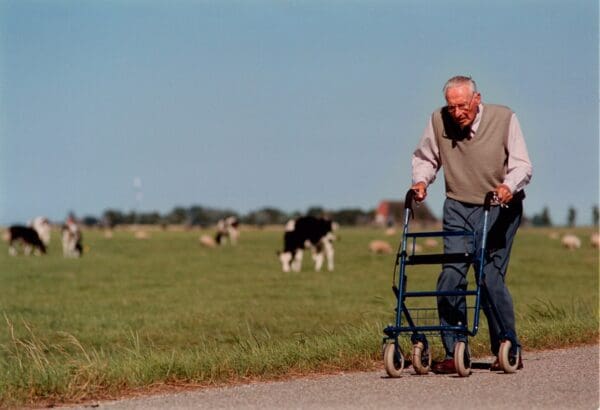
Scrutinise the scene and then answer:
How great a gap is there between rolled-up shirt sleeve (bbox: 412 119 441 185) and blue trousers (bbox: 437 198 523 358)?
284 millimetres

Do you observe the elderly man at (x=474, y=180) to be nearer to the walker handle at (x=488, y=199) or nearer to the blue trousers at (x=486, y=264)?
the blue trousers at (x=486, y=264)

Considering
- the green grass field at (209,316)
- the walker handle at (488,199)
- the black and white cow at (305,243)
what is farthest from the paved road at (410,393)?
the black and white cow at (305,243)

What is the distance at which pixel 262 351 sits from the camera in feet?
29.1

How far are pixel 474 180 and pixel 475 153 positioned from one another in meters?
0.21

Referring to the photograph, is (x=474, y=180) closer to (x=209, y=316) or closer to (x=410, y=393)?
(x=410, y=393)

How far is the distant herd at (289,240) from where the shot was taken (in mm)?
36188

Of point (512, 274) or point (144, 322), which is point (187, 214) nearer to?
point (512, 274)

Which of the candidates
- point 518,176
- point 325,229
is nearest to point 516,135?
point 518,176

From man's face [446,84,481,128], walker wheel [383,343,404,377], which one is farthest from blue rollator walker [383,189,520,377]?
man's face [446,84,481,128]

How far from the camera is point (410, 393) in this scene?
726 centimetres

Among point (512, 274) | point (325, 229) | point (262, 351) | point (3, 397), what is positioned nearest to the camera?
point (3, 397)

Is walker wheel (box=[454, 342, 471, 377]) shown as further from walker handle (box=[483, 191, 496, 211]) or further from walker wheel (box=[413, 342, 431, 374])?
walker handle (box=[483, 191, 496, 211])

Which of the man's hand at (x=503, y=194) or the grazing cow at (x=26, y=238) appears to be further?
the grazing cow at (x=26, y=238)

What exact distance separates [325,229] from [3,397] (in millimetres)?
29980
